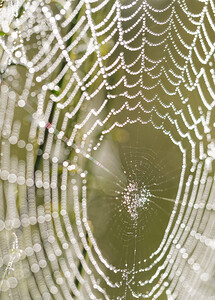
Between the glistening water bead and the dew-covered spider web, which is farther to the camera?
the glistening water bead

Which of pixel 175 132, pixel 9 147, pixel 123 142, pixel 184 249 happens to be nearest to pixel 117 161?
pixel 123 142

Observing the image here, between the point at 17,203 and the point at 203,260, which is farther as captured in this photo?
the point at 203,260

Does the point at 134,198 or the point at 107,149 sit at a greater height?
the point at 107,149

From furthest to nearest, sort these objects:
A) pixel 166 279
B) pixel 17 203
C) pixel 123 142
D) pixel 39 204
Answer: pixel 166 279 < pixel 123 142 < pixel 39 204 < pixel 17 203

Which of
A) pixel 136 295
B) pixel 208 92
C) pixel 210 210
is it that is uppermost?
pixel 208 92

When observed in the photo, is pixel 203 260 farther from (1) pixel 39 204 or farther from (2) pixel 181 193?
(1) pixel 39 204

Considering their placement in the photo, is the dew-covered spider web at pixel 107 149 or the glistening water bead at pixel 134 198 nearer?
the dew-covered spider web at pixel 107 149

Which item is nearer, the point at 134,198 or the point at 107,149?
the point at 107,149

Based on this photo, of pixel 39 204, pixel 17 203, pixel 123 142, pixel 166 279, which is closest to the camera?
pixel 17 203
